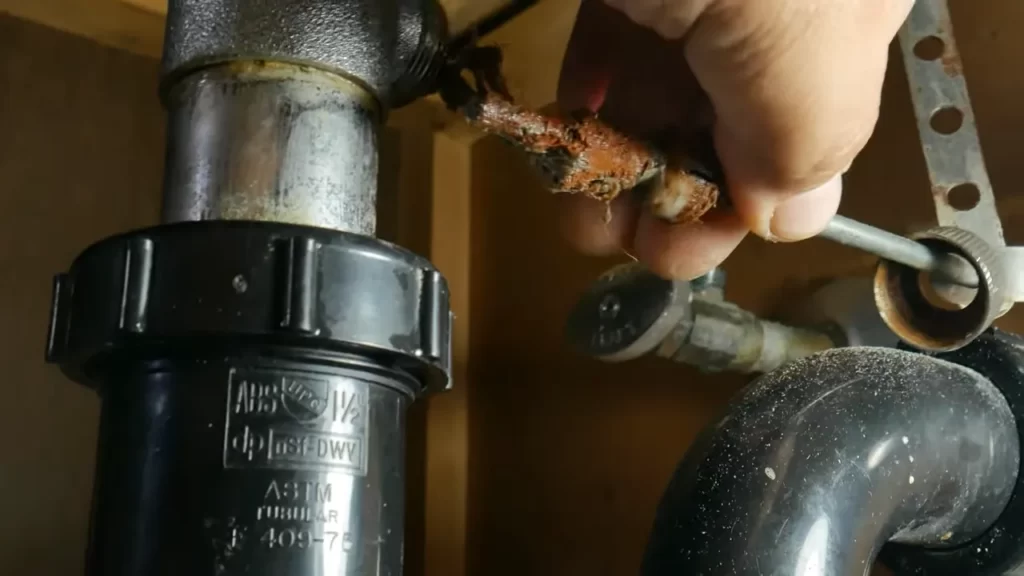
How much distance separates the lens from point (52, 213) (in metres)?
0.64

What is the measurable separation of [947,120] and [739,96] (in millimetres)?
281

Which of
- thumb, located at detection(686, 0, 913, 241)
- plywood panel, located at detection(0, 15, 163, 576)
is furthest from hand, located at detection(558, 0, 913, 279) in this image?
plywood panel, located at detection(0, 15, 163, 576)

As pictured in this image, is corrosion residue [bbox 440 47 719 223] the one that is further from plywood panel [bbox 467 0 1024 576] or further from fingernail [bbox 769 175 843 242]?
plywood panel [bbox 467 0 1024 576]

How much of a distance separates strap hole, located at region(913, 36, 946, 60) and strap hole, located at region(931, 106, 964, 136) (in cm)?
4

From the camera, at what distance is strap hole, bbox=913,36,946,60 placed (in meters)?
0.54

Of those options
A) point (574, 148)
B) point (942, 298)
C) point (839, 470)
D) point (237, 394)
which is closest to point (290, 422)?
point (237, 394)

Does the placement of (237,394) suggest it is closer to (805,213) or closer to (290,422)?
(290,422)

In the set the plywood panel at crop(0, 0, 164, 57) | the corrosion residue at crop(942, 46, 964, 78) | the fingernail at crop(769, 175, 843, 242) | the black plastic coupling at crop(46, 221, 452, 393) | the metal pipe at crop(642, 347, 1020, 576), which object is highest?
the plywood panel at crop(0, 0, 164, 57)

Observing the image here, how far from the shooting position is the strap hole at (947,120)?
53cm

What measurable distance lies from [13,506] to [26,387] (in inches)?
3.1

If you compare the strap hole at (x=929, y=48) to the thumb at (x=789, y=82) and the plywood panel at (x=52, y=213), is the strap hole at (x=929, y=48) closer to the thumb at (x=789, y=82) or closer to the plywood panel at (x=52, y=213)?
the thumb at (x=789, y=82)

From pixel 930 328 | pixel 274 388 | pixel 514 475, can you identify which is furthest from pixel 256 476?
pixel 514 475

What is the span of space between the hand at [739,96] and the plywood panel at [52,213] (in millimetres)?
375

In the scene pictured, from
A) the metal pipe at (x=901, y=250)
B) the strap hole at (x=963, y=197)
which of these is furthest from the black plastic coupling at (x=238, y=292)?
the strap hole at (x=963, y=197)
